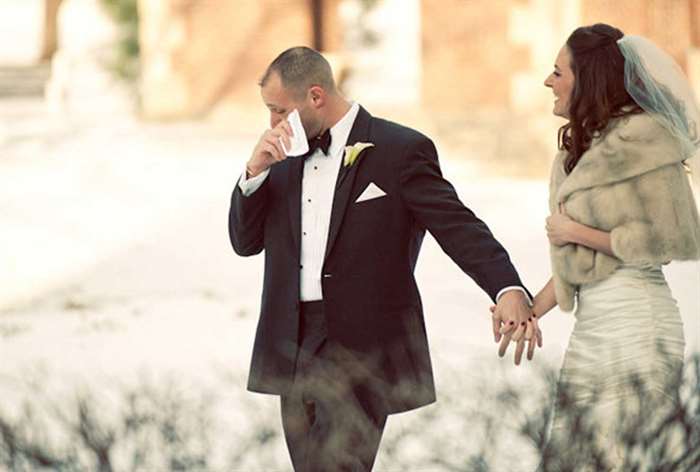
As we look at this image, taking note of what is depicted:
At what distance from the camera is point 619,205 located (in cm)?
402

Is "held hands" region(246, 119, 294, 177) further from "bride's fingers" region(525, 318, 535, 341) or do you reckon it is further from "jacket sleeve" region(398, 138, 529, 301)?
"bride's fingers" region(525, 318, 535, 341)

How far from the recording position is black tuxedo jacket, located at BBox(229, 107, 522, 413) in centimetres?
A: 427

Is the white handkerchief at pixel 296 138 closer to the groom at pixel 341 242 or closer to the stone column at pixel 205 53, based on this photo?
the groom at pixel 341 242

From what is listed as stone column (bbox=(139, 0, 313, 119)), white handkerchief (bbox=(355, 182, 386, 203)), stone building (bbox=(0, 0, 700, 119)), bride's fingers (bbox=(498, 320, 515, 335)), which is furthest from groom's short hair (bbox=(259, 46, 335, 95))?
stone column (bbox=(139, 0, 313, 119))

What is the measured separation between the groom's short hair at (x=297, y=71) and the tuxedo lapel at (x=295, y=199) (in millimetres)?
257

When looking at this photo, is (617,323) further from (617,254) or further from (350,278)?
(350,278)

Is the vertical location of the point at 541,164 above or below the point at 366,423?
above

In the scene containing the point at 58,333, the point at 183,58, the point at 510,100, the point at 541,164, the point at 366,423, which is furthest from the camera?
the point at 183,58

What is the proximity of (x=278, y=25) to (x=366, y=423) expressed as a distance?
1755 centimetres

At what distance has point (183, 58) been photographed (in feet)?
65.7

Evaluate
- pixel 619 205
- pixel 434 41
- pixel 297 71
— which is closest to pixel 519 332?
pixel 619 205

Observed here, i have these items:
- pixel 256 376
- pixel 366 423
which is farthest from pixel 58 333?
pixel 366 423

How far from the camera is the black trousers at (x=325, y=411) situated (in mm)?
2955

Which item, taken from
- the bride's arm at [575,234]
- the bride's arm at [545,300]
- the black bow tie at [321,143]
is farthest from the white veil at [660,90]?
the black bow tie at [321,143]
